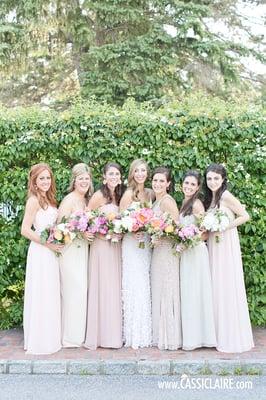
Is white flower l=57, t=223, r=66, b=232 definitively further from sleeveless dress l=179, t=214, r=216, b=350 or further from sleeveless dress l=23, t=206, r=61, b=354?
sleeveless dress l=179, t=214, r=216, b=350

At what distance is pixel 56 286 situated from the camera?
655 centimetres

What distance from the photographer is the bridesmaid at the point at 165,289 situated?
654 centimetres

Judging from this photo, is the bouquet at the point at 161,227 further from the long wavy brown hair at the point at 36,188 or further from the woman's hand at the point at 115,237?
the long wavy brown hair at the point at 36,188

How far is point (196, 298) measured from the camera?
650cm

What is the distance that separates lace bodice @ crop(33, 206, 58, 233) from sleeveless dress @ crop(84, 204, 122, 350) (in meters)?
0.57

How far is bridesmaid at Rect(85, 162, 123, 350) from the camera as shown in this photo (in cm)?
660

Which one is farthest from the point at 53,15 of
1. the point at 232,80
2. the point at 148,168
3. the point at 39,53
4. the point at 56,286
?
the point at 56,286

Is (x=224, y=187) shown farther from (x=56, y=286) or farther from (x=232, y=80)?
(x=232, y=80)

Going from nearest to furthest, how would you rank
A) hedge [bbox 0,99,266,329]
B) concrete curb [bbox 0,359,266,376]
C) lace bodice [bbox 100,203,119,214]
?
concrete curb [bbox 0,359,266,376], lace bodice [bbox 100,203,119,214], hedge [bbox 0,99,266,329]

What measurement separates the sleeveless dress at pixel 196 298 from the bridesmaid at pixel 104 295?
79 cm

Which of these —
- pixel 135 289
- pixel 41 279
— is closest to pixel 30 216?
pixel 41 279

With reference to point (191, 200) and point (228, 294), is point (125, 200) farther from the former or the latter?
point (228, 294)

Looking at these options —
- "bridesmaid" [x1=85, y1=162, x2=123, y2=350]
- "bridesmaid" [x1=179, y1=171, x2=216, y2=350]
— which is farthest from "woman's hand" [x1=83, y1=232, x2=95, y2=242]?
"bridesmaid" [x1=179, y1=171, x2=216, y2=350]

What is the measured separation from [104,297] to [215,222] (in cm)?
159
